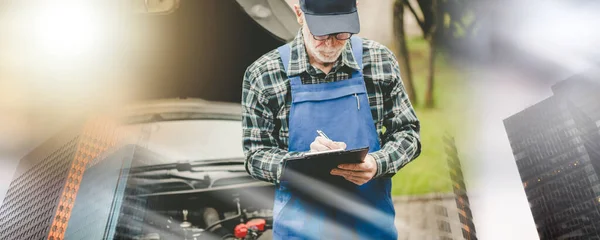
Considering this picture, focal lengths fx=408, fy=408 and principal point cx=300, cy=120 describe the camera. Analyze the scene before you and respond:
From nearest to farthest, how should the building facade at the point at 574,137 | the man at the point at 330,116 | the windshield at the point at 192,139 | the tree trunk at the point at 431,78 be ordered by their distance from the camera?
1. the man at the point at 330,116
2. the building facade at the point at 574,137
3. the tree trunk at the point at 431,78
4. the windshield at the point at 192,139

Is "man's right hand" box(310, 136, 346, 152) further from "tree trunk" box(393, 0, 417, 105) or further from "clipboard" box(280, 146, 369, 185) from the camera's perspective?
"tree trunk" box(393, 0, 417, 105)

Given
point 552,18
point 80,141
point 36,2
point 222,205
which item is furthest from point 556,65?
point 36,2

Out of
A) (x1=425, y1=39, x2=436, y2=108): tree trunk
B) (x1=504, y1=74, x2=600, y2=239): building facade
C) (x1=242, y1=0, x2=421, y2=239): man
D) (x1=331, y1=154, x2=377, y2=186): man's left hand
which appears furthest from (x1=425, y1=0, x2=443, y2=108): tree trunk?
(x1=331, y1=154, x2=377, y2=186): man's left hand

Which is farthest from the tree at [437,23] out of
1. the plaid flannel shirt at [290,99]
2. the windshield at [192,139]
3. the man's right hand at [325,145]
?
the man's right hand at [325,145]

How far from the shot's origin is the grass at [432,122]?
207cm

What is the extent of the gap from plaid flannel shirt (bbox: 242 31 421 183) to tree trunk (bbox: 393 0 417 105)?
84 cm

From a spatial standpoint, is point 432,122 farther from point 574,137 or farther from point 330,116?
point 330,116

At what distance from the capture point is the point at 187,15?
2.57 m

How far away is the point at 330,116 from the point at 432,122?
3.36 feet

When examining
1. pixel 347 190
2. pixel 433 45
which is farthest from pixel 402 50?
pixel 347 190

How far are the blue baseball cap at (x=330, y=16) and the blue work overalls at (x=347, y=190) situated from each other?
0.17 meters

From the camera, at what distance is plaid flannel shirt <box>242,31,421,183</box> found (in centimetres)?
137

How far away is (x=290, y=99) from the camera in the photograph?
1442 mm

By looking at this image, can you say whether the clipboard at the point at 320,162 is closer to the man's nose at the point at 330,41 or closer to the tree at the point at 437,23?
the man's nose at the point at 330,41
